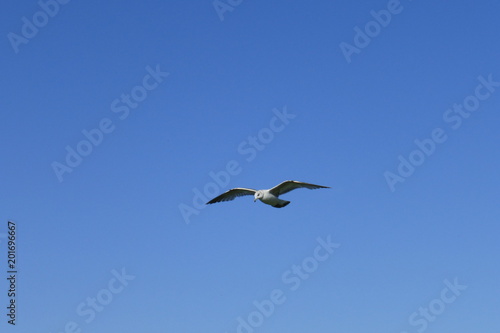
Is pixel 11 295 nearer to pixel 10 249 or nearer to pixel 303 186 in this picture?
pixel 10 249

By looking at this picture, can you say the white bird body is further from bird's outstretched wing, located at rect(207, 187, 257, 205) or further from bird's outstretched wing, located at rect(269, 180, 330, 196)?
bird's outstretched wing, located at rect(207, 187, 257, 205)

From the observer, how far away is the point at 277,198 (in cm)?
4000

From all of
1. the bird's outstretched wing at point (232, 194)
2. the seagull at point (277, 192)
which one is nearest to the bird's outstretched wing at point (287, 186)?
the seagull at point (277, 192)

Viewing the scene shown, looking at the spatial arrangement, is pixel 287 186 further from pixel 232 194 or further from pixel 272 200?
pixel 232 194

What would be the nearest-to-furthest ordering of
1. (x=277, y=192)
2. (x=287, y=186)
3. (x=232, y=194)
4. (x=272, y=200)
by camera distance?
(x=287, y=186) < (x=272, y=200) < (x=277, y=192) < (x=232, y=194)

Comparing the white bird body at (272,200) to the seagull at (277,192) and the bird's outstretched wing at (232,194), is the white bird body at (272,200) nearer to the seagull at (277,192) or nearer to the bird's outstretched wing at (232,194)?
the seagull at (277,192)

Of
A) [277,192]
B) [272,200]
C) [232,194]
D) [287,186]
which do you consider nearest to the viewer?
[287,186]

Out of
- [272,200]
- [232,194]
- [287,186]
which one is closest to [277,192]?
[272,200]

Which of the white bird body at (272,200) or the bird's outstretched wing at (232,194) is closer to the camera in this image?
the white bird body at (272,200)

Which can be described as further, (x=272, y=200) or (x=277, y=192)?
(x=277, y=192)

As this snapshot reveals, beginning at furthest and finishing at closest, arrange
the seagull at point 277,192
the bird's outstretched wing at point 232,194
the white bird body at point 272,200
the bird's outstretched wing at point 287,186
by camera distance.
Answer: the bird's outstretched wing at point 232,194
the white bird body at point 272,200
the seagull at point 277,192
the bird's outstretched wing at point 287,186

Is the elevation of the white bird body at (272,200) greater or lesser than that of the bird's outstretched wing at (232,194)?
lesser

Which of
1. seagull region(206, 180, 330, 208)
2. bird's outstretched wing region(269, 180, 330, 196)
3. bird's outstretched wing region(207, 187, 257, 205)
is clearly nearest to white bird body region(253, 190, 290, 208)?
seagull region(206, 180, 330, 208)

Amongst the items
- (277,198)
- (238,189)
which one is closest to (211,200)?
(238,189)
